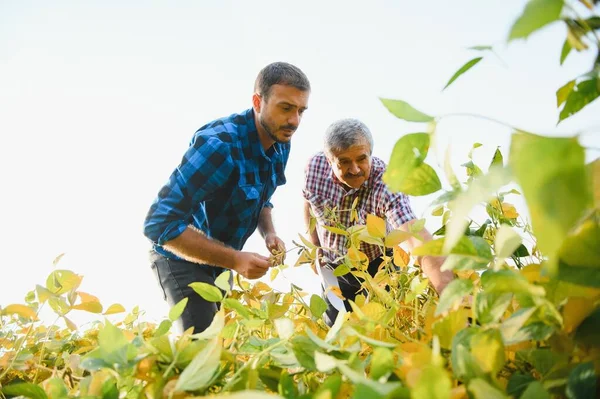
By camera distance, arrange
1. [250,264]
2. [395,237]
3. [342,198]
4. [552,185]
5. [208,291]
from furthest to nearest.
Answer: [342,198] → [250,264] → [395,237] → [208,291] → [552,185]

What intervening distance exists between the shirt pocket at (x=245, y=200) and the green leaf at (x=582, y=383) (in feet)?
5.99

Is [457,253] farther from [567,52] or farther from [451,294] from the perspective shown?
[567,52]

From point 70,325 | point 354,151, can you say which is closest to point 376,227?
point 70,325

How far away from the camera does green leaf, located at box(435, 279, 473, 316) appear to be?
265 millimetres

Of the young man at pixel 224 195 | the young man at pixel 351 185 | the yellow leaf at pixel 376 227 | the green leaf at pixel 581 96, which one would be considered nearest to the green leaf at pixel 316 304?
the yellow leaf at pixel 376 227

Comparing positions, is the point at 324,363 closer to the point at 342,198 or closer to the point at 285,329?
the point at 285,329

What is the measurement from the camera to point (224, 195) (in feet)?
6.50

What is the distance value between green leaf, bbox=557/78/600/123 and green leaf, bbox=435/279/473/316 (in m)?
0.15

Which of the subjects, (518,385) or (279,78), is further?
(279,78)

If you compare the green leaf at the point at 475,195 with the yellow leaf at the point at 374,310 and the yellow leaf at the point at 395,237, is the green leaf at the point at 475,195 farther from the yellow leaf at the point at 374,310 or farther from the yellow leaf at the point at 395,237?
the yellow leaf at the point at 395,237

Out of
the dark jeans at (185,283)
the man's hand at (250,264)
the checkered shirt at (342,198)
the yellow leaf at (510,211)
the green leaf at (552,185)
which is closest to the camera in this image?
the green leaf at (552,185)

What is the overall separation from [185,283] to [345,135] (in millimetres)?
1158

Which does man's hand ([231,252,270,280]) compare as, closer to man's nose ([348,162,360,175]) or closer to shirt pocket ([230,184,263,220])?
shirt pocket ([230,184,263,220])

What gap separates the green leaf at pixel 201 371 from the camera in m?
0.27
